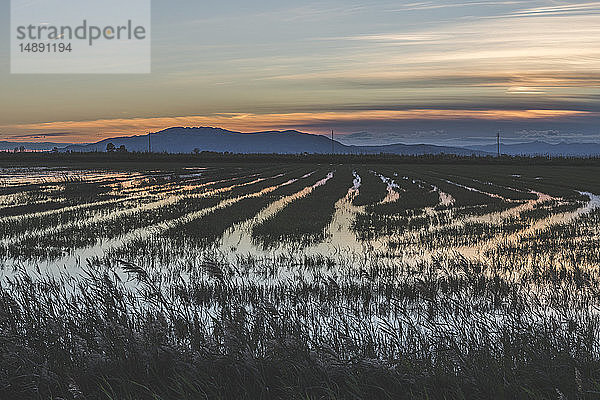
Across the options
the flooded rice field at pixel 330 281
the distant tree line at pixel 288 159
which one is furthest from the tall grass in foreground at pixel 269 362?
the distant tree line at pixel 288 159

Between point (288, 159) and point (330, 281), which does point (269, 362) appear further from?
point (288, 159)

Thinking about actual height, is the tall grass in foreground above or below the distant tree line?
below

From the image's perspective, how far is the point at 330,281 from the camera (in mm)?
7621

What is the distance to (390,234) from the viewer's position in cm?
1508

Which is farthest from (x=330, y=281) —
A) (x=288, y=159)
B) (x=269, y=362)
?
(x=288, y=159)

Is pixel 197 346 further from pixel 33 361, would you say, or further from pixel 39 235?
pixel 39 235

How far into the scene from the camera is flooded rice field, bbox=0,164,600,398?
520 cm

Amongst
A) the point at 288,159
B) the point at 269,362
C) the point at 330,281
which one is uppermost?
the point at 288,159

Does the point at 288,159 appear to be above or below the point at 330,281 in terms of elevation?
above

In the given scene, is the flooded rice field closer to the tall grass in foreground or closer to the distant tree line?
the tall grass in foreground

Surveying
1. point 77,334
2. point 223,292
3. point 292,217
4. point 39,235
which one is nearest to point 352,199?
point 292,217

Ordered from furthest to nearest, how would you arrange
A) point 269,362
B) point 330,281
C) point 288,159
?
point 288,159 → point 330,281 → point 269,362

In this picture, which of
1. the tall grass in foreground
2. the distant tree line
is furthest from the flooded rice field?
the distant tree line

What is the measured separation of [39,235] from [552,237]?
12442 mm
